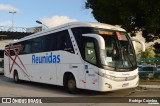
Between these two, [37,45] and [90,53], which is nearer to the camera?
[90,53]

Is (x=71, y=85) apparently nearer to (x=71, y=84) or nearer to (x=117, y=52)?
(x=71, y=84)

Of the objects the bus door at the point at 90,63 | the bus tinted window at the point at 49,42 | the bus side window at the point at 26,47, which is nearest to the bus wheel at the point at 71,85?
the bus door at the point at 90,63

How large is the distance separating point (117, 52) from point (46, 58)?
5132 mm

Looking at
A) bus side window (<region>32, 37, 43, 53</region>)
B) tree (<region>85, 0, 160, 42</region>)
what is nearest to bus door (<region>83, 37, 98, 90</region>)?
bus side window (<region>32, 37, 43, 53</region>)

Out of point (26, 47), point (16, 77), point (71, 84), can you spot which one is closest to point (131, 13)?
point (71, 84)

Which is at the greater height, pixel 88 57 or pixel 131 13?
pixel 131 13

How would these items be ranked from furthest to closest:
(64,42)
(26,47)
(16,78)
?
(16,78) < (26,47) < (64,42)

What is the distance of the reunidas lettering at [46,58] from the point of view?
1645 cm

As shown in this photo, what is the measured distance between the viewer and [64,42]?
51.3 ft

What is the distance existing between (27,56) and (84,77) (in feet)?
24.6

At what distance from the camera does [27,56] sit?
2053 centimetres

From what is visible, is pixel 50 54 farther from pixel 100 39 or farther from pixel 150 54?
pixel 150 54

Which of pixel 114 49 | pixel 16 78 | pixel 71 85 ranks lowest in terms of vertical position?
pixel 16 78

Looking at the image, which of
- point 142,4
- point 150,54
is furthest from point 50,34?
point 150,54
